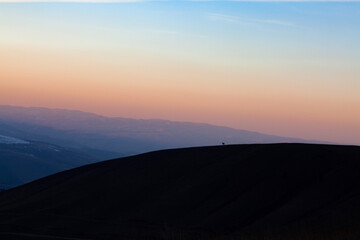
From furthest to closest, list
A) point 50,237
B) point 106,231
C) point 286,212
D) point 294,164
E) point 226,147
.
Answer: point 226,147
point 294,164
point 286,212
point 106,231
point 50,237

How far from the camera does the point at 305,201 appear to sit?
5366 cm

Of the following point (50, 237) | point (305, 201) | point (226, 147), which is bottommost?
point (50, 237)

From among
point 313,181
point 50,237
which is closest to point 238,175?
point 313,181

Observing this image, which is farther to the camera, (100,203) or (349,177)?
(100,203)

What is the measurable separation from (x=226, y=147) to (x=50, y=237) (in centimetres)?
4501

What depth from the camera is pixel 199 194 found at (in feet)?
211

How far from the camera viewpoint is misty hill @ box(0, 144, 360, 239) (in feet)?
160

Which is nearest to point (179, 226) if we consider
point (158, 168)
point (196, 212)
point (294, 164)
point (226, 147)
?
point (196, 212)

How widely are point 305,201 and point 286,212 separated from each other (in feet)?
11.2

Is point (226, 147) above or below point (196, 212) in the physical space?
above

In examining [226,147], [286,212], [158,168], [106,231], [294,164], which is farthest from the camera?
[226,147]

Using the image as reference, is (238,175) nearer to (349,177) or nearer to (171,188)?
(171,188)

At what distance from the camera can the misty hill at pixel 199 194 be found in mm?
48750

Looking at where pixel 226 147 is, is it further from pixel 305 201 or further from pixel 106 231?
pixel 106 231
